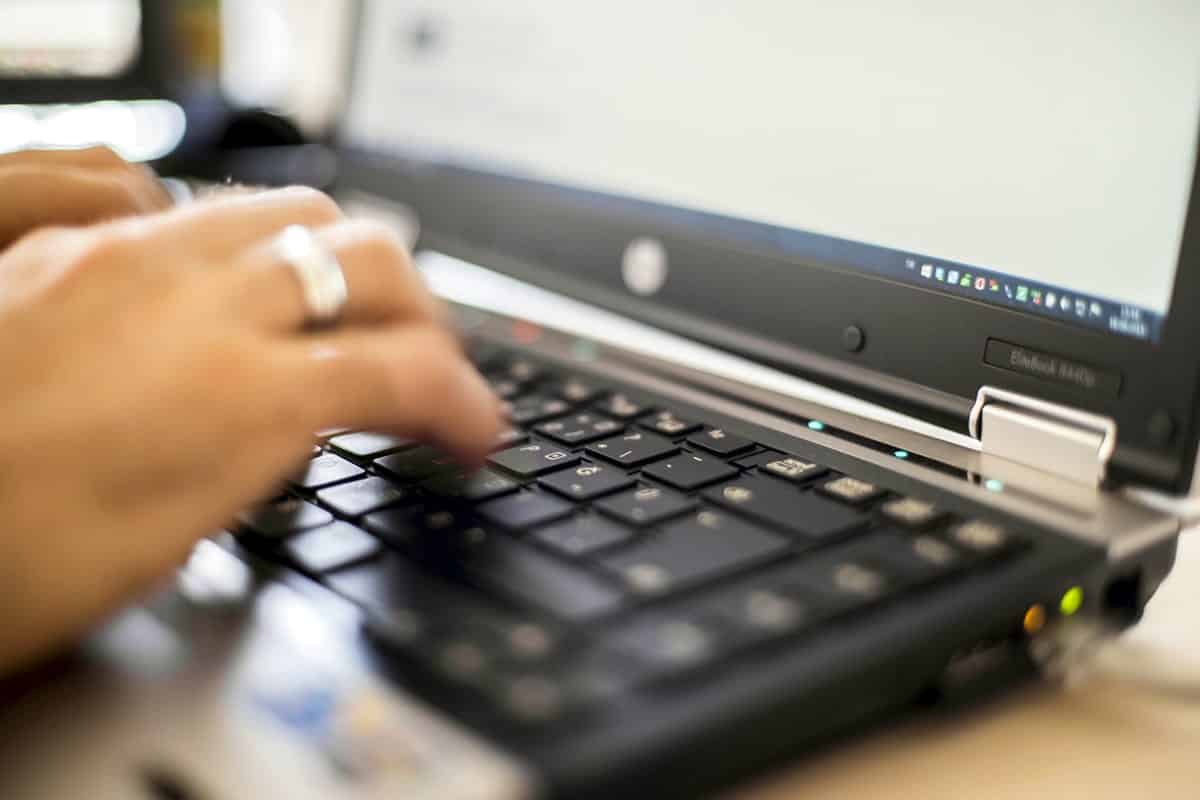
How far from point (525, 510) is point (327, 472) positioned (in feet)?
0.33

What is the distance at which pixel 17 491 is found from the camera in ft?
1.19

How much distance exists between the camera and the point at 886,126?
1.85 ft

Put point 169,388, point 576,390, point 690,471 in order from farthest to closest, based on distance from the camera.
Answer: point 576,390, point 690,471, point 169,388

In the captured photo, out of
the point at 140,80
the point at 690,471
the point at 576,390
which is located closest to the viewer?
the point at 690,471

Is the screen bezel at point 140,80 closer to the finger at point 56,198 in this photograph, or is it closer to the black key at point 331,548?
the finger at point 56,198

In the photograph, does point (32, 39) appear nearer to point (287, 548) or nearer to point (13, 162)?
point (13, 162)

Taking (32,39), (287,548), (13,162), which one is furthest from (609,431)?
(32,39)

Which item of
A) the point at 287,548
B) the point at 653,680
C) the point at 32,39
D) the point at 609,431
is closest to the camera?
the point at 653,680

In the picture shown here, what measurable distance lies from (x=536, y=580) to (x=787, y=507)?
112 millimetres

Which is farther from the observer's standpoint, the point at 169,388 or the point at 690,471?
the point at 690,471

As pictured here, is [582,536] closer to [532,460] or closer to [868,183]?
[532,460]

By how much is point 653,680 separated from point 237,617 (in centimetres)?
15

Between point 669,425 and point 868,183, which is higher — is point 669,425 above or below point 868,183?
below

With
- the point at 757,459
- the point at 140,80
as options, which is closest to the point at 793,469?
the point at 757,459
